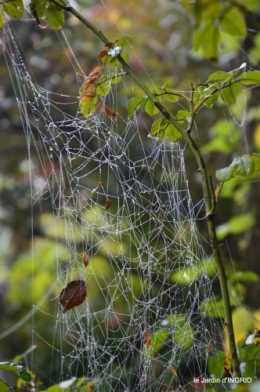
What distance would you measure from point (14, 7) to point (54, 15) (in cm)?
4

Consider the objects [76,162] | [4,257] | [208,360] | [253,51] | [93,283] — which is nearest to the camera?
[208,360]

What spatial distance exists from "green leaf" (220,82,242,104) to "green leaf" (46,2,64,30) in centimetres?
17

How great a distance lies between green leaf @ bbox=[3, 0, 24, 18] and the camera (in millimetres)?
467

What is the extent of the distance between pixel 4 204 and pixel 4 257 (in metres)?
0.36

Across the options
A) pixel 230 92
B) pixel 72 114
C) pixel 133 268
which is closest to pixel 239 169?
pixel 230 92

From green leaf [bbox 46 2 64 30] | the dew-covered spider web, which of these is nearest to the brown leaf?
the dew-covered spider web

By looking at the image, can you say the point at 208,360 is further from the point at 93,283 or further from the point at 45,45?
the point at 45,45

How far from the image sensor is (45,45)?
1.64 metres

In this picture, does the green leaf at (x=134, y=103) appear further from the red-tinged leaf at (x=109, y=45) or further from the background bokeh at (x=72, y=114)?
the background bokeh at (x=72, y=114)

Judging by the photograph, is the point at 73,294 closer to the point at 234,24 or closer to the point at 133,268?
the point at 133,268

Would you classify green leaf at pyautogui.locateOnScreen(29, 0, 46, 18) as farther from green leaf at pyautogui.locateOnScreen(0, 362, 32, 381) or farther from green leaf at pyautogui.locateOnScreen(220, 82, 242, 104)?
green leaf at pyautogui.locateOnScreen(0, 362, 32, 381)

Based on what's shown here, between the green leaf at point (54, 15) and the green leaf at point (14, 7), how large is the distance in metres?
0.03

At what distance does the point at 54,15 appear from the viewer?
0.46 meters

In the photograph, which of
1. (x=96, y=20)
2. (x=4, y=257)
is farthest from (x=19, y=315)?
(x=96, y=20)
